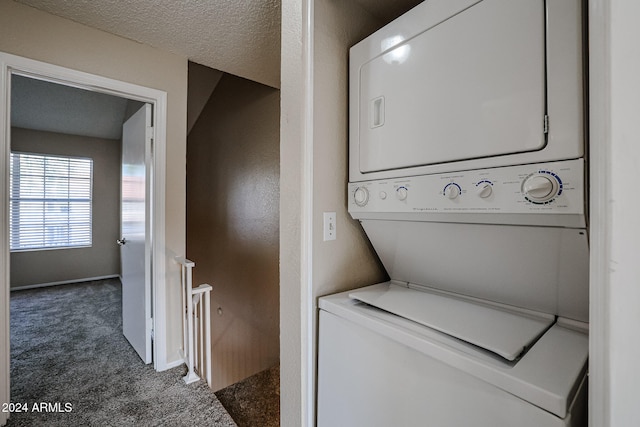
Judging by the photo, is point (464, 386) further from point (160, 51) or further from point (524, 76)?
point (160, 51)

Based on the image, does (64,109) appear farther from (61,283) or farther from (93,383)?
(93,383)

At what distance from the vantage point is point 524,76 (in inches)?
24.9

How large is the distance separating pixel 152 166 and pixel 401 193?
6.64ft

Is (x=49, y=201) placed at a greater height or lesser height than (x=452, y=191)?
greater

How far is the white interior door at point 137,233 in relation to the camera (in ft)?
7.30

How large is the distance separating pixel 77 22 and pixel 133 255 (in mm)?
1758

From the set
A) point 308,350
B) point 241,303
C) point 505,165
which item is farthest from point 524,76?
point 241,303

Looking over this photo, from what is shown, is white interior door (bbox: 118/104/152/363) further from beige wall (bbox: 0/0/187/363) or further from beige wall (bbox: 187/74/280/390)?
beige wall (bbox: 187/74/280/390)

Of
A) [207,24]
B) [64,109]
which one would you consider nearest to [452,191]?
[207,24]

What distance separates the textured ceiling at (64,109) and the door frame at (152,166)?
246 cm

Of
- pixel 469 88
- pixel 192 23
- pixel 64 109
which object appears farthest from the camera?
pixel 64 109

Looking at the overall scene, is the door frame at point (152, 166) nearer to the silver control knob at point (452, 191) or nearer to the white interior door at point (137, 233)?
the white interior door at point (137, 233)

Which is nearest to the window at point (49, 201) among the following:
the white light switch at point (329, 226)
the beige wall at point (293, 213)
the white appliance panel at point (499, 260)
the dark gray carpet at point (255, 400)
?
the dark gray carpet at point (255, 400)

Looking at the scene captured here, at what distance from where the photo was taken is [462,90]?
0.75 metres
